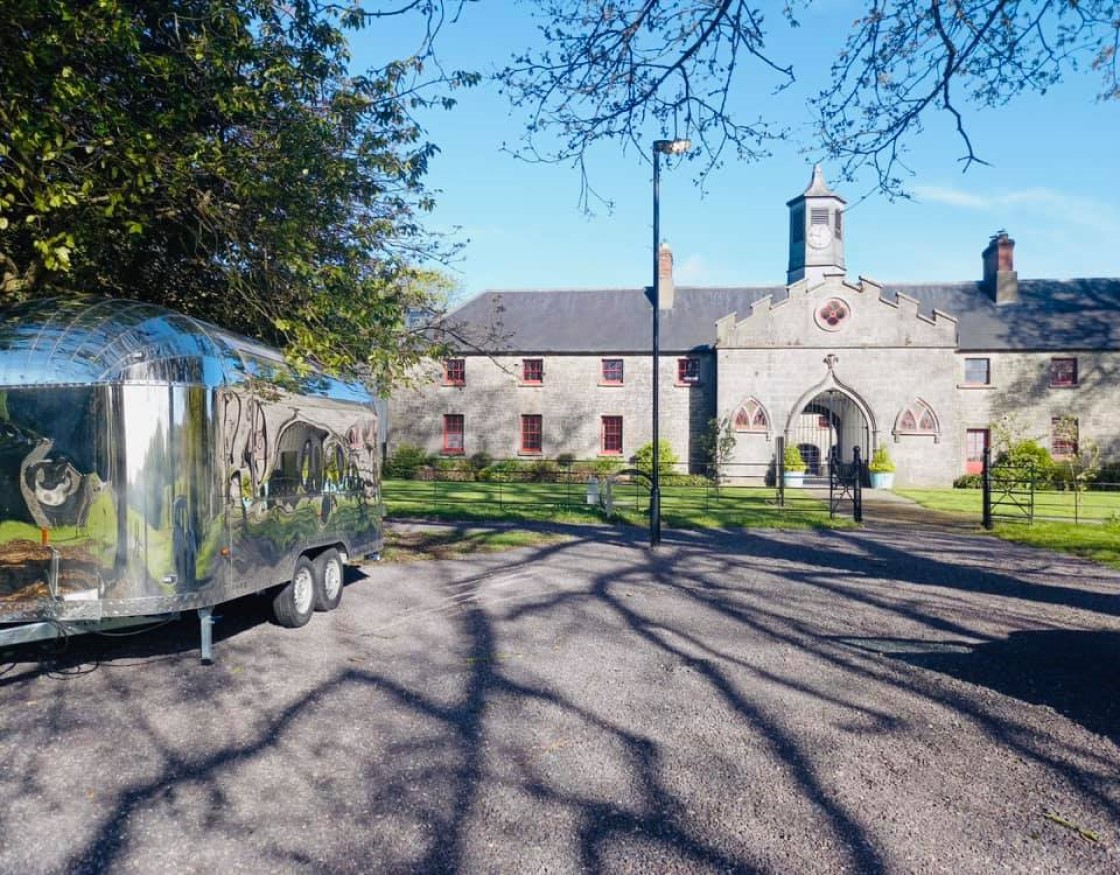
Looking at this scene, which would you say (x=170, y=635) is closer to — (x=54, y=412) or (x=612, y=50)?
(x=54, y=412)

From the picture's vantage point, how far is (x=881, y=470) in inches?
1222

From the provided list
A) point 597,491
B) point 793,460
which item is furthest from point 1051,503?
point 597,491

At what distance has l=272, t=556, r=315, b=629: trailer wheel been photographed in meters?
7.86

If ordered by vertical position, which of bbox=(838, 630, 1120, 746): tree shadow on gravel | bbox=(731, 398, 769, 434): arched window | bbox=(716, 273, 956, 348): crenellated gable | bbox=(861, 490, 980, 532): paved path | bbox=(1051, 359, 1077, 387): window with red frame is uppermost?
bbox=(716, 273, 956, 348): crenellated gable

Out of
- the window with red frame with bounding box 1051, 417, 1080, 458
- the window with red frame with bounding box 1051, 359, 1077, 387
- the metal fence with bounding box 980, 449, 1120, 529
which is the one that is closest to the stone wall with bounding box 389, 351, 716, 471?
the metal fence with bounding box 980, 449, 1120, 529

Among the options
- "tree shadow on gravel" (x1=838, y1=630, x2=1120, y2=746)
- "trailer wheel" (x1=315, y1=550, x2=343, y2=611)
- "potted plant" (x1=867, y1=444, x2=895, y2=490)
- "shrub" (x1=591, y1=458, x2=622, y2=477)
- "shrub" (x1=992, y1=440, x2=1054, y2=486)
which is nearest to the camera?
"tree shadow on gravel" (x1=838, y1=630, x2=1120, y2=746)

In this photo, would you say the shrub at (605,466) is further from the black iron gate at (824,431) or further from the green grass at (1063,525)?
the green grass at (1063,525)

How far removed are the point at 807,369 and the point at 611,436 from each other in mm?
9191

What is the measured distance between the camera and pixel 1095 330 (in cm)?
3312

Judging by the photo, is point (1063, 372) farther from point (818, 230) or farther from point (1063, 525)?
point (1063, 525)

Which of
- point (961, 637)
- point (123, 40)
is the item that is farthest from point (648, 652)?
point (123, 40)

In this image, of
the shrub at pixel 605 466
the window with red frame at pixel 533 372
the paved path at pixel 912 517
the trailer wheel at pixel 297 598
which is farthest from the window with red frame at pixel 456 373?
the trailer wheel at pixel 297 598

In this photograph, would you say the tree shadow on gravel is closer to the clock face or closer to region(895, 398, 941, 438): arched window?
region(895, 398, 941, 438): arched window

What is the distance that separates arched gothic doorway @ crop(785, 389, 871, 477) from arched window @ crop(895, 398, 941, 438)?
51.4 inches
